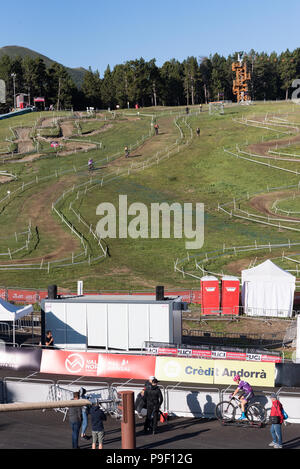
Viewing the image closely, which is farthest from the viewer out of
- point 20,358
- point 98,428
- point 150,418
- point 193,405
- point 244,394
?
point 20,358

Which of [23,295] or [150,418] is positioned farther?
[23,295]

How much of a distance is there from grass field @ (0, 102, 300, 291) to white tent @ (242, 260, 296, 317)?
649 cm

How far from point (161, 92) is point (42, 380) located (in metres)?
149

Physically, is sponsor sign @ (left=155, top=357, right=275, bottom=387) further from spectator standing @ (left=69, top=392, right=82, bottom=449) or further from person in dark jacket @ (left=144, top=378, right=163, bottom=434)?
spectator standing @ (left=69, top=392, right=82, bottom=449)

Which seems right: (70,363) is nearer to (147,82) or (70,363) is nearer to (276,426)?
(276,426)

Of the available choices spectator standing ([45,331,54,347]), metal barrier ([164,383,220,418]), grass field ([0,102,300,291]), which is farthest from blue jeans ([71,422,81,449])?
grass field ([0,102,300,291])

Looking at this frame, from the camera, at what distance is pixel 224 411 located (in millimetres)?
18328

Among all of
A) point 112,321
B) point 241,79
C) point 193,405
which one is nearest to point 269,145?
point 112,321

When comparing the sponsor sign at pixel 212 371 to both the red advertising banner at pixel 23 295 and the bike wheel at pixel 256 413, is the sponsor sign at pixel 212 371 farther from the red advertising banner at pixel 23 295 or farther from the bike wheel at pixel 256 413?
the red advertising banner at pixel 23 295

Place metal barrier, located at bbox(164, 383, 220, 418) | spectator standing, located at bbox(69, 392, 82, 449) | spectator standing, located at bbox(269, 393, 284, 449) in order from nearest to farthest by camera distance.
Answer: spectator standing, located at bbox(69, 392, 82, 449) < spectator standing, located at bbox(269, 393, 284, 449) < metal barrier, located at bbox(164, 383, 220, 418)

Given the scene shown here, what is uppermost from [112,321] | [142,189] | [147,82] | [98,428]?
[147,82]

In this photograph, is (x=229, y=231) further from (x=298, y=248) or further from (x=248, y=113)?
(x=248, y=113)

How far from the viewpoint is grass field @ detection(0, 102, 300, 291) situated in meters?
45.0

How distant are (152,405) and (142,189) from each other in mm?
51684
